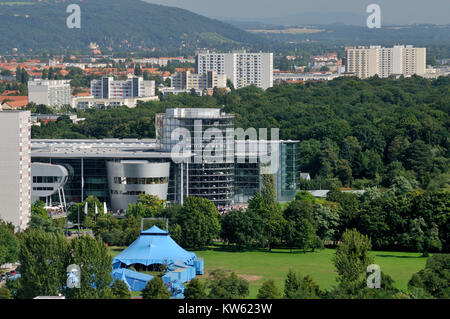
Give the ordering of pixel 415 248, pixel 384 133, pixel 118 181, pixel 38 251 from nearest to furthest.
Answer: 1. pixel 38 251
2. pixel 415 248
3. pixel 118 181
4. pixel 384 133

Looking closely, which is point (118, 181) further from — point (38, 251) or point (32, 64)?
point (32, 64)

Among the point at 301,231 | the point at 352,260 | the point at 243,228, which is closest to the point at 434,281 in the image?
the point at 352,260

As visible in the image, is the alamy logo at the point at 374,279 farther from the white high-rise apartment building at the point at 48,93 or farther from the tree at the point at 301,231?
the white high-rise apartment building at the point at 48,93

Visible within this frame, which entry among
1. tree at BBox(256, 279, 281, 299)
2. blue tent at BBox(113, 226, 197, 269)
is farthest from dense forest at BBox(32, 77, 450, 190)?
tree at BBox(256, 279, 281, 299)

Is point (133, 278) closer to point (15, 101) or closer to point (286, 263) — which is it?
point (286, 263)
